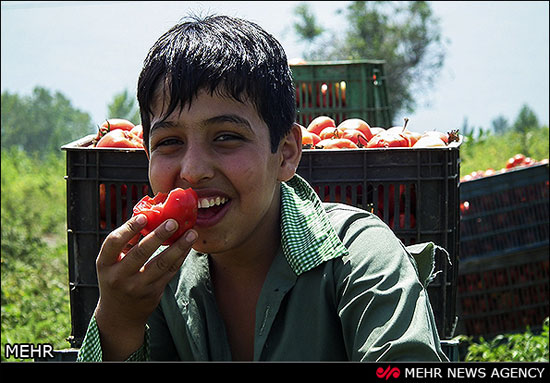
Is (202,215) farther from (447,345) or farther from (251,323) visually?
(447,345)

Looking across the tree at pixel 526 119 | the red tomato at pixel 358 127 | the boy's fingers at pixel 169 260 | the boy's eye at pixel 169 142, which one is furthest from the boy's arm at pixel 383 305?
the tree at pixel 526 119

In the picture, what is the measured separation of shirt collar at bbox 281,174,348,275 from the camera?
6.32 feet

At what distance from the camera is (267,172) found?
1.96 metres

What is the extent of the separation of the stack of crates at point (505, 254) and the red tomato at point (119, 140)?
2.33 m

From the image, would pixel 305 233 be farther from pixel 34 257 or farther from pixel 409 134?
pixel 34 257

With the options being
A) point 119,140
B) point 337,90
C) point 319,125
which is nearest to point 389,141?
point 319,125

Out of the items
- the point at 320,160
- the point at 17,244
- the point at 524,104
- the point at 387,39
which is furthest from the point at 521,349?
the point at 387,39

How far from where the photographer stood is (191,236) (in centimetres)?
175

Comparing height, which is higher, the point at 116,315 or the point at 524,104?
the point at 524,104

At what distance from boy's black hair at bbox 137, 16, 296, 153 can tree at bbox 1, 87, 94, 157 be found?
35.0 feet

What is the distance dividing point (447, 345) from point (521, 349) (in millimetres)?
1912

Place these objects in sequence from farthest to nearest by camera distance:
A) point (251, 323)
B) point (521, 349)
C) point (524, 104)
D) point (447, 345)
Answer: point (524, 104) → point (521, 349) → point (447, 345) → point (251, 323)

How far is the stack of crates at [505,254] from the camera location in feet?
15.5

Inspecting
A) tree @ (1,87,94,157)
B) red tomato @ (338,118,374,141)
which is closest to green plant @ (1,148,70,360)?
tree @ (1,87,94,157)
